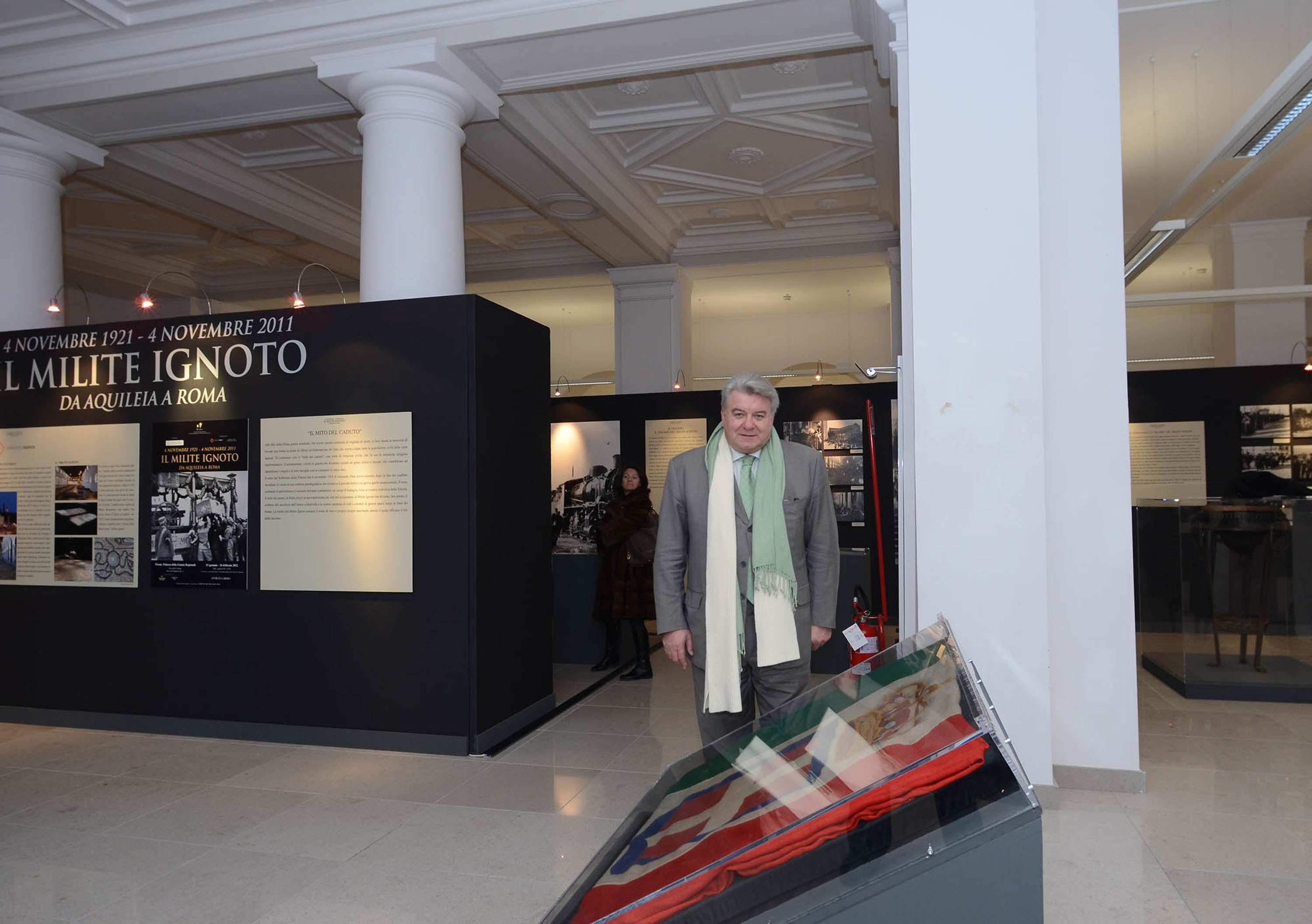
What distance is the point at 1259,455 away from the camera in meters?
9.90

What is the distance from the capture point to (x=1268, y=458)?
991 centimetres

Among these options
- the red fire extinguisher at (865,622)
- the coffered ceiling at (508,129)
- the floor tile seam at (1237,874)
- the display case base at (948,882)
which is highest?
the coffered ceiling at (508,129)

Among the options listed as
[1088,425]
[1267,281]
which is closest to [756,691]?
[1088,425]

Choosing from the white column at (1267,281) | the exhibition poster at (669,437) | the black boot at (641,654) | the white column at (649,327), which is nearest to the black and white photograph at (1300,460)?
the white column at (1267,281)

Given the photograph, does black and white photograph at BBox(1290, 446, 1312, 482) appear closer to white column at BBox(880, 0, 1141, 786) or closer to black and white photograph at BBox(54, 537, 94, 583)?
white column at BBox(880, 0, 1141, 786)

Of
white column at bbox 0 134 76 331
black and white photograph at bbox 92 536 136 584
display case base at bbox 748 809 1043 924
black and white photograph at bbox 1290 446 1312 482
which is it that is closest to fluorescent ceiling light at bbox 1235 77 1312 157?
display case base at bbox 748 809 1043 924

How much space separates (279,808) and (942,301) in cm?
412

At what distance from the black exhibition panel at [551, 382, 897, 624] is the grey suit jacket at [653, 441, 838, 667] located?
6.05 m

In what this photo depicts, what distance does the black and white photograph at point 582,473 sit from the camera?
33.2ft

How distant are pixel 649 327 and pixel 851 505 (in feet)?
13.6

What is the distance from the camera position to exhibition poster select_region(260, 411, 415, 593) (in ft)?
Result: 17.9

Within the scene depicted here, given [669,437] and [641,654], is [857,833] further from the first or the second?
[669,437]

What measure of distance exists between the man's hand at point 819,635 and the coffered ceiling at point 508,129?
3.99m

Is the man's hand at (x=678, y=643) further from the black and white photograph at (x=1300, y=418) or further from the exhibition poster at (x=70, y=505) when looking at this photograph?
the black and white photograph at (x=1300, y=418)
